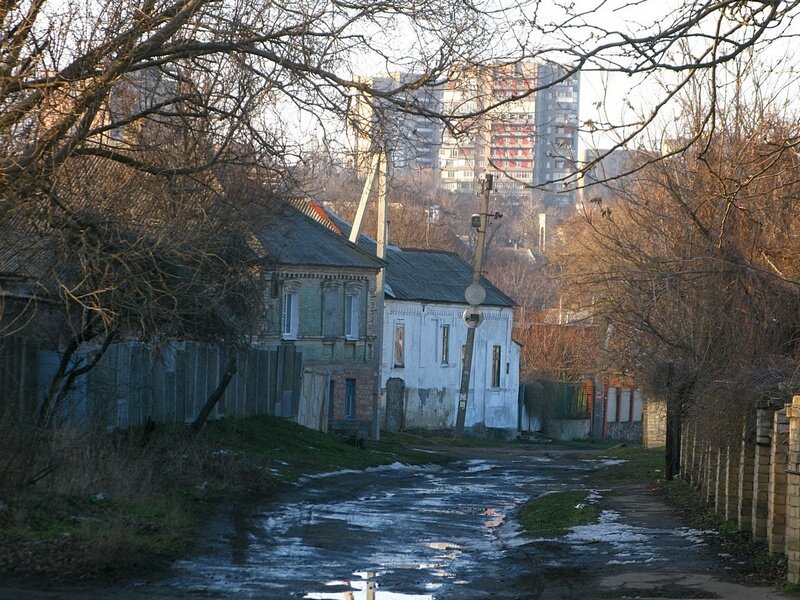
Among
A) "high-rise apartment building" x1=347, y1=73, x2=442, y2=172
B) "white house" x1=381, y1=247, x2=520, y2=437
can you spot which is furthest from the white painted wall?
"high-rise apartment building" x1=347, y1=73, x2=442, y2=172

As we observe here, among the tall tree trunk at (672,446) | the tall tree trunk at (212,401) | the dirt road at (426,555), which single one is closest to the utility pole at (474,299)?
the tall tree trunk at (672,446)

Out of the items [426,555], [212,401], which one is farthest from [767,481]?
[212,401]

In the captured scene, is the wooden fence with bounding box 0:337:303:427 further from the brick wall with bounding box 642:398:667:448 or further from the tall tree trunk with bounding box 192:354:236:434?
the brick wall with bounding box 642:398:667:448

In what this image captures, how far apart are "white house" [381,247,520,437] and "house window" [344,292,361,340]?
6655mm

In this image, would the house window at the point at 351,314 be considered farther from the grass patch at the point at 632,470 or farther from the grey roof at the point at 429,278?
Result: the grass patch at the point at 632,470

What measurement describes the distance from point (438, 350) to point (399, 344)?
8.37 feet

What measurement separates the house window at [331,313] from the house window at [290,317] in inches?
40.0

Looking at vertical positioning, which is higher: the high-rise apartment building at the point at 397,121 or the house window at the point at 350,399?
the high-rise apartment building at the point at 397,121

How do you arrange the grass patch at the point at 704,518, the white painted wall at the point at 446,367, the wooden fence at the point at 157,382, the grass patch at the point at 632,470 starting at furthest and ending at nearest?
the white painted wall at the point at 446,367 → the grass patch at the point at 632,470 → the wooden fence at the point at 157,382 → the grass patch at the point at 704,518

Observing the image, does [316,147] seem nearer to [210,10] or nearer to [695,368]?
[210,10]

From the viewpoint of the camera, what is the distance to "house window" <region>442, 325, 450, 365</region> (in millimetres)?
49044

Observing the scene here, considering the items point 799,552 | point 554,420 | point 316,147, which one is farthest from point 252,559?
point 554,420

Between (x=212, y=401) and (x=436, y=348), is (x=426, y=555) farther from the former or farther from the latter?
(x=436, y=348)

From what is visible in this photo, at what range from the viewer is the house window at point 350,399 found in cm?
3828
